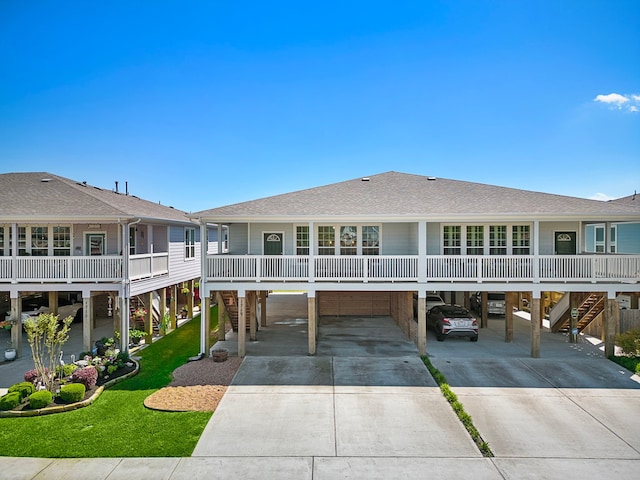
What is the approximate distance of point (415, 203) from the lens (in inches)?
544

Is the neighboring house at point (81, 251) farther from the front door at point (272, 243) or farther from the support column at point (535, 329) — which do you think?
the support column at point (535, 329)

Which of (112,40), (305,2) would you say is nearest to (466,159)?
(305,2)

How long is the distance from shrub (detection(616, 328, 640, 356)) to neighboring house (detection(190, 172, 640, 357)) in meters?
0.42

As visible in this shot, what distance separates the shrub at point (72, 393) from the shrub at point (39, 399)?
0.30m

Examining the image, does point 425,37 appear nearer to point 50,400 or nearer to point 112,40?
point 112,40

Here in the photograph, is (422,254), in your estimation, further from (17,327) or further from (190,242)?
(17,327)

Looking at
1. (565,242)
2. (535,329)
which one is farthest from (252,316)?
(565,242)

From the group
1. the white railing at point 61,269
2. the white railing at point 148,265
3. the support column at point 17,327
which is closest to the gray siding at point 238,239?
the white railing at point 148,265

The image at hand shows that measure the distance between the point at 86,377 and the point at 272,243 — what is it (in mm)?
8139

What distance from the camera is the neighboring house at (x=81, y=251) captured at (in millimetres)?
13094

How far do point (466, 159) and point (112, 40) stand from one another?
25.5 meters

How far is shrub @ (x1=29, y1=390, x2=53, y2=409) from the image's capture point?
885 cm

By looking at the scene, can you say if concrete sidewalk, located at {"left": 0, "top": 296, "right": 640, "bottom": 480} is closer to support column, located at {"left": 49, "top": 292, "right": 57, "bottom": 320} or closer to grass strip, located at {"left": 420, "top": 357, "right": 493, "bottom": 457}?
grass strip, located at {"left": 420, "top": 357, "right": 493, "bottom": 457}

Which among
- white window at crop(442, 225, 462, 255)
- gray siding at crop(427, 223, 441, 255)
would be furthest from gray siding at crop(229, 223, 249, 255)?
white window at crop(442, 225, 462, 255)
